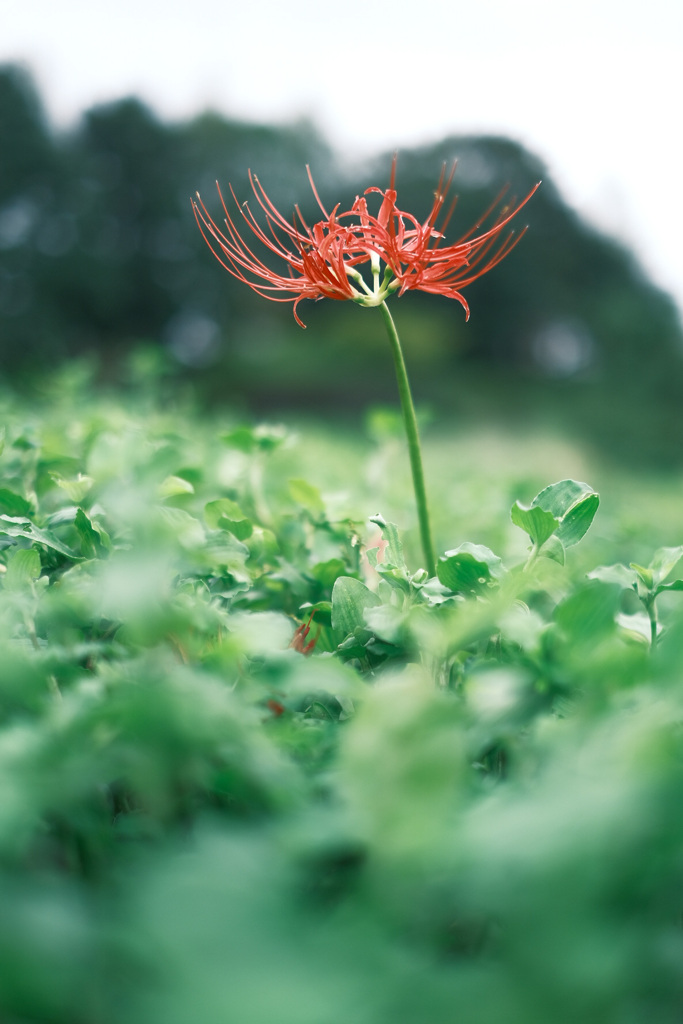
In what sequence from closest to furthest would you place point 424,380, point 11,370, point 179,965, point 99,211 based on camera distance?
point 179,965 < point 11,370 < point 99,211 < point 424,380

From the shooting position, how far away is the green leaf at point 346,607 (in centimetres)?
52

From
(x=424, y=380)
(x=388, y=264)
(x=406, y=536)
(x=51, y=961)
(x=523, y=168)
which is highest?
(x=523, y=168)

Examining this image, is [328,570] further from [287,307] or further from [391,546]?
Result: [287,307]

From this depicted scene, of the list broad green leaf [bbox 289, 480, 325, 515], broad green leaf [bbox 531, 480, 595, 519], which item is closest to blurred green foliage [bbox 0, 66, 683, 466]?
broad green leaf [bbox 289, 480, 325, 515]

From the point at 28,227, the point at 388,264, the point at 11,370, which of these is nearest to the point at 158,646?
the point at 388,264

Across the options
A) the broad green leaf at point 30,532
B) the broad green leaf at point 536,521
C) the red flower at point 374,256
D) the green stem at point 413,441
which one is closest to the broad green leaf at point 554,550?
the broad green leaf at point 536,521

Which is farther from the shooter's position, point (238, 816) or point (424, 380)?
point (424, 380)

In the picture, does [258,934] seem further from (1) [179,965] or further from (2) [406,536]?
(2) [406,536]

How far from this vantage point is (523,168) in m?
11.9

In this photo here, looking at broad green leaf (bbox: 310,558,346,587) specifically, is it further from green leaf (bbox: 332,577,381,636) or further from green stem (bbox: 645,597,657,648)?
green stem (bbox: 645,597,657,648)

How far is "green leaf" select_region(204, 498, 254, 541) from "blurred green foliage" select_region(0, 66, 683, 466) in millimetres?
7959

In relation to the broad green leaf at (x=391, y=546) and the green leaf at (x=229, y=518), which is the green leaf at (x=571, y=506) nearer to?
the broad green leaf at (x=391, y=546)

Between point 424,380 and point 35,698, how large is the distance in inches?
464

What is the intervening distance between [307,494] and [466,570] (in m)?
0.28
